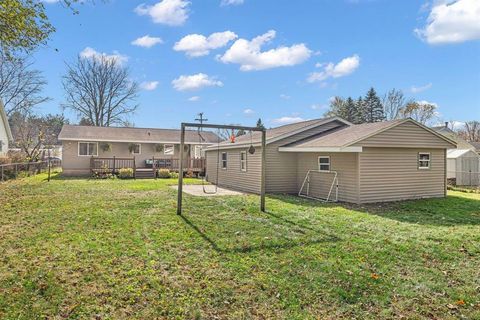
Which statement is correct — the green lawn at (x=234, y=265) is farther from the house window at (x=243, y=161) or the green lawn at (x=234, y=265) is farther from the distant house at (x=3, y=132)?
the distant house at (x=3, y=132)

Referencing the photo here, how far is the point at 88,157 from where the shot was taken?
2280cm

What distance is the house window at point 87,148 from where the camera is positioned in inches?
898

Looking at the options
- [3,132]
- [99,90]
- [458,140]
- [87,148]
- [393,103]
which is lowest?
[87,148]

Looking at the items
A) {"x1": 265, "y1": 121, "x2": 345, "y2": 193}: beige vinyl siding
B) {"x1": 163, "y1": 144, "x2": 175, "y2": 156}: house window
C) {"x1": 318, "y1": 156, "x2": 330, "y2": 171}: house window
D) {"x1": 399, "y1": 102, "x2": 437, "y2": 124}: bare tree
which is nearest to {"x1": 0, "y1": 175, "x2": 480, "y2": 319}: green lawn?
{"x1": 318, "y1": 156, "x2": 330, "y2": 171}: house window

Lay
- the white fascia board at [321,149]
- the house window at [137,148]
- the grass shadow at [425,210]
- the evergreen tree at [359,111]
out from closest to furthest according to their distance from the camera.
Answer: the grass shadow at [425,210], the white fascia board at [321,149], the house window at [137,148], the evergreen tree at [359,111]

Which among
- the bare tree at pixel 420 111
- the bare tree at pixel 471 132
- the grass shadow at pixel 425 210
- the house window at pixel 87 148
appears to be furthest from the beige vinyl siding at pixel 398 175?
the bare tree at pixel 471 132

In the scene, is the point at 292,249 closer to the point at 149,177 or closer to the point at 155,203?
the point at 155,203

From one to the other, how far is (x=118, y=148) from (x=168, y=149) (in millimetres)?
3712

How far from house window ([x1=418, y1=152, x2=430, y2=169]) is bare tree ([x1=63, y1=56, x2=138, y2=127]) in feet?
109

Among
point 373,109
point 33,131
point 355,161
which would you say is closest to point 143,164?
point 355,161

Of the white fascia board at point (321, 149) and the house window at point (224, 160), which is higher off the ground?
the white fascia board at point (321, 149)

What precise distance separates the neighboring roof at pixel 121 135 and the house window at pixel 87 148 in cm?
56

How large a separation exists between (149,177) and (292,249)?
678 inches

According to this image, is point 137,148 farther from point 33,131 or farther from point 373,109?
point 373,109
